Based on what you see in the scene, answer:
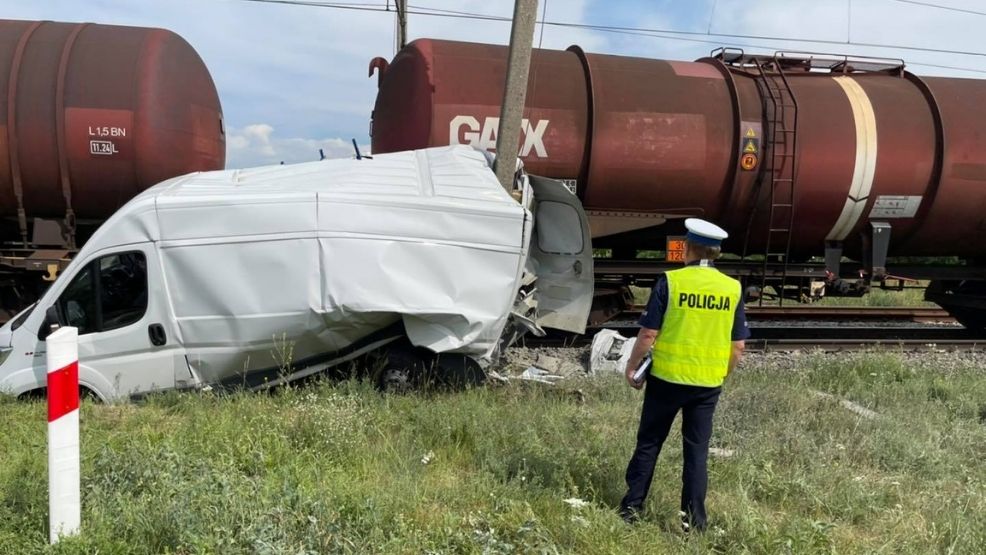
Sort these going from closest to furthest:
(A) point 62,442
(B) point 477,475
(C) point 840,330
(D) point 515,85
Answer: (A) point 62,442 → (B) point 477,475 → (D) point 515,85 → (C) point 840,330

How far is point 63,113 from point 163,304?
421 centimetres

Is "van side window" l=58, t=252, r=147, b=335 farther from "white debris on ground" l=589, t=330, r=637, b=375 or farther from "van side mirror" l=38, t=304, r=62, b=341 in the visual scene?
"white debris on ground" l=589, t=330, r=637, b=375

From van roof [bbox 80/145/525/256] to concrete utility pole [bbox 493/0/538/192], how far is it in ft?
2.43

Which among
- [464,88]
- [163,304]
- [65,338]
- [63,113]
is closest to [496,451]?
[65,338]

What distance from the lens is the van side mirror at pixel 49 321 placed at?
17.1 ft

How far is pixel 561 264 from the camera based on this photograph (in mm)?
7309

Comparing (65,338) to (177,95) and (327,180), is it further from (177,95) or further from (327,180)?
(177,95)

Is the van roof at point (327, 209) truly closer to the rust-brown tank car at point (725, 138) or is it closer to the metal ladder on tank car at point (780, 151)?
the rust-brown tank car at point (725, 138)

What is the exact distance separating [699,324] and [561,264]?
3996 millimetres

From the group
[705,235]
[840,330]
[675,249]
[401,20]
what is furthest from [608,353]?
[401,20]

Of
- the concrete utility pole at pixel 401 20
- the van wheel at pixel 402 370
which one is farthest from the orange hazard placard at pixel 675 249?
the concrete utility pole at pixel 401 20

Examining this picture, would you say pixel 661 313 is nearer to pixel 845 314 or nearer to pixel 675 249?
pixel 675 249

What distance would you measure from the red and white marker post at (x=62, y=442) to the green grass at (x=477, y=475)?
13 cm

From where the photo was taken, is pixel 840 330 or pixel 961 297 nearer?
pixel 961 297
